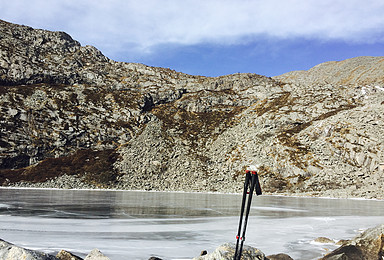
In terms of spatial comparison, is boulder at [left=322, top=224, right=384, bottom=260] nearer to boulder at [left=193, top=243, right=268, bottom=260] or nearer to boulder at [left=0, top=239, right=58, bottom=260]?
boulder at [left=193, top=243, right=268, bottom=260]

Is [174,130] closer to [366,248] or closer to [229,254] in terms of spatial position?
[366,248]

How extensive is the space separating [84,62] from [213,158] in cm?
7597

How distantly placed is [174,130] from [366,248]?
7146 centimetres

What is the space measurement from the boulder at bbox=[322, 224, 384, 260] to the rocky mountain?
129 ft

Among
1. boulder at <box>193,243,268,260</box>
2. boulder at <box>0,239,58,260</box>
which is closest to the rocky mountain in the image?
boulder at <box>193,243,268,260</box>

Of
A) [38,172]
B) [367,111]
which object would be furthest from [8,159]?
[367,111]

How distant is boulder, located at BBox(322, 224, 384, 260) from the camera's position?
8.48m

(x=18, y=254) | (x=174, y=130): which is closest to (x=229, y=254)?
(x=18, y=254)

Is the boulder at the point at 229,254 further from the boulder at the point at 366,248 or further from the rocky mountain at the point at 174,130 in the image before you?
the rocky mountain at the point at 174,130

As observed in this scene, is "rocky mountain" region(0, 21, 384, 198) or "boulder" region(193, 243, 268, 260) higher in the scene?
"rocky mountain" region(0, 21, 384, 198)

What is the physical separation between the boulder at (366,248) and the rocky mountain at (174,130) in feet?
129

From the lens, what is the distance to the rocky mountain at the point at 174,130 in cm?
5391

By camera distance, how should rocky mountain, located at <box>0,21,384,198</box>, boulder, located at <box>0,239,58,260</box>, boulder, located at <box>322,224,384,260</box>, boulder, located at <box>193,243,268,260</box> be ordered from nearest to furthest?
boulder, located at <box>0,239,58,260</box> → boulder, located at <box>193,243,268,260</box> → boulder, located at <box>322,224,384,260</box> → rocky mountain, located at <box>0,21,384,198</box>

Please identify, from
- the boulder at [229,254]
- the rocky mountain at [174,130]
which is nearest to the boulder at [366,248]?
the boulder at [229,254]
